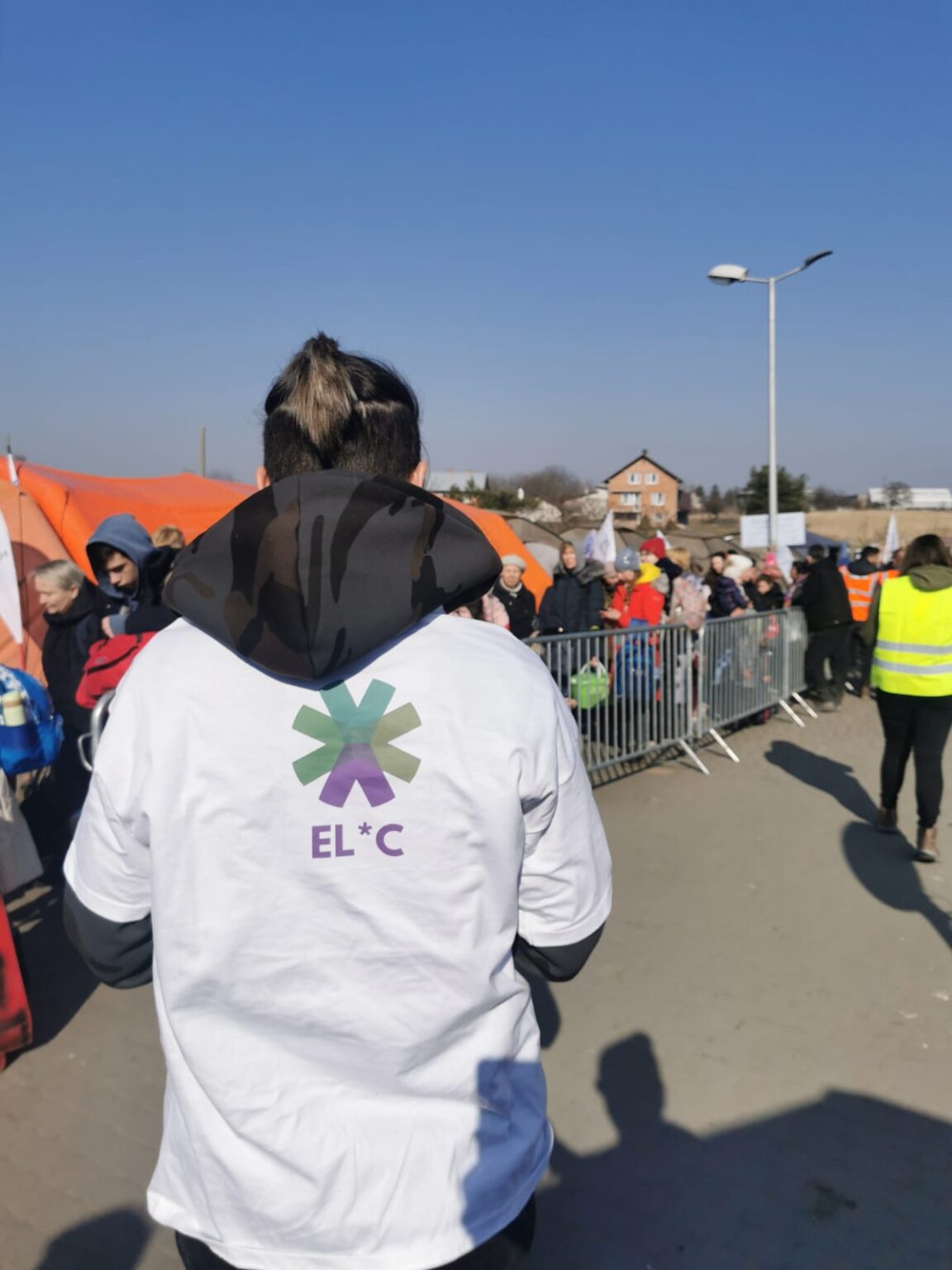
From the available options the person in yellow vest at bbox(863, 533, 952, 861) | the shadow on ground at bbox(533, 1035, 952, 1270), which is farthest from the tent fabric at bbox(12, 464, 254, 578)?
the shadow on ground at bbox(533, 1035, 952, 1270)

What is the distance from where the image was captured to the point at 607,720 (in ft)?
24.5

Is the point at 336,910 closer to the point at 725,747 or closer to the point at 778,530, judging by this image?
the point at 725,747

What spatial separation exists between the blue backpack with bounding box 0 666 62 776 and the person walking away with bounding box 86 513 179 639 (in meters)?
0.54

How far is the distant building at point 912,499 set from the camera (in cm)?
7491

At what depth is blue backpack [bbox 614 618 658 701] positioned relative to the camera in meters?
7.55

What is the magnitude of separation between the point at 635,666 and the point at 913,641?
2.42m

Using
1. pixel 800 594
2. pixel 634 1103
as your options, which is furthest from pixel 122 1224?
pixel 800 594

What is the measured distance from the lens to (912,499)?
3172 inches

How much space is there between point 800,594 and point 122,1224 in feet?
33.5

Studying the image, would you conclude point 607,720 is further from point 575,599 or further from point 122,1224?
point 122,1224

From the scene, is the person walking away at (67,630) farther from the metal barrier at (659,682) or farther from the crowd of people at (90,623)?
the metal barrier at (659,682)

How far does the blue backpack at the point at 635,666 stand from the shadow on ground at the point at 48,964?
430 centimetres

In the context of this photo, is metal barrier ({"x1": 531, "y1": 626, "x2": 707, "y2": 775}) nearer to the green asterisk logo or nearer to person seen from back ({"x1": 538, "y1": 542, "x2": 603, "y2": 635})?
person seen from back ({"x1": 538, "y1": 542, "x2": 603, "y2": 635})

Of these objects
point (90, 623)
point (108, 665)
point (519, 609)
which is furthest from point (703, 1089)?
point (519, 609)
